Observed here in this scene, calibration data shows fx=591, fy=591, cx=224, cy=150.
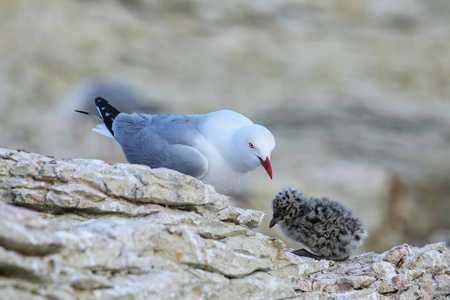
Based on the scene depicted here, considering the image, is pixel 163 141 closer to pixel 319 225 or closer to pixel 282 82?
pixel 319 225

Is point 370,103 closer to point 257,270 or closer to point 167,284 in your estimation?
point 257,270

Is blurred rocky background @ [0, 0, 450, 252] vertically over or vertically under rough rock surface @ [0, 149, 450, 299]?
over

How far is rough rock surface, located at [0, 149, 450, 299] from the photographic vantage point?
2732 millimetres

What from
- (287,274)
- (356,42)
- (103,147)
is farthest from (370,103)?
(287,274)

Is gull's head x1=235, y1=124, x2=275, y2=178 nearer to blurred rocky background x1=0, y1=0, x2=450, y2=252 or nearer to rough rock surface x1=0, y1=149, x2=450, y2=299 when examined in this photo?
rough rock surface x1=0, y1=149, x2=450, y2=299

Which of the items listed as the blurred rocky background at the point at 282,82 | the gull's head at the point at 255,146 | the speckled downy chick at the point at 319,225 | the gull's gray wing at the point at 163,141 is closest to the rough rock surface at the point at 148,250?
the speckled downy chick at the point at 319,225

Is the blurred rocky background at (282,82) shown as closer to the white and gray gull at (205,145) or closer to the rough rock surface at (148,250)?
the white and gray gull at (205,145)

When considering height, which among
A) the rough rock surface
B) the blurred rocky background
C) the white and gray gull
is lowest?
the rough rock surface

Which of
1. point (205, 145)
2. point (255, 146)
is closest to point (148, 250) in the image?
point (255, 146)

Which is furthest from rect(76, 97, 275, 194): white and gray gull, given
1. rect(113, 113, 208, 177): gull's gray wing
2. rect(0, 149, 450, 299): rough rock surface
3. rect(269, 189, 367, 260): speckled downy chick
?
rect(0, 149, 450, 299): rough rock surface

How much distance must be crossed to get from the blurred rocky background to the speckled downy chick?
6.37 m

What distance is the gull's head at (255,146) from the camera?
4.79m

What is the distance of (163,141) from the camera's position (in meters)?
5.07

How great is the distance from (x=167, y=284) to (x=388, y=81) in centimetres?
1002
